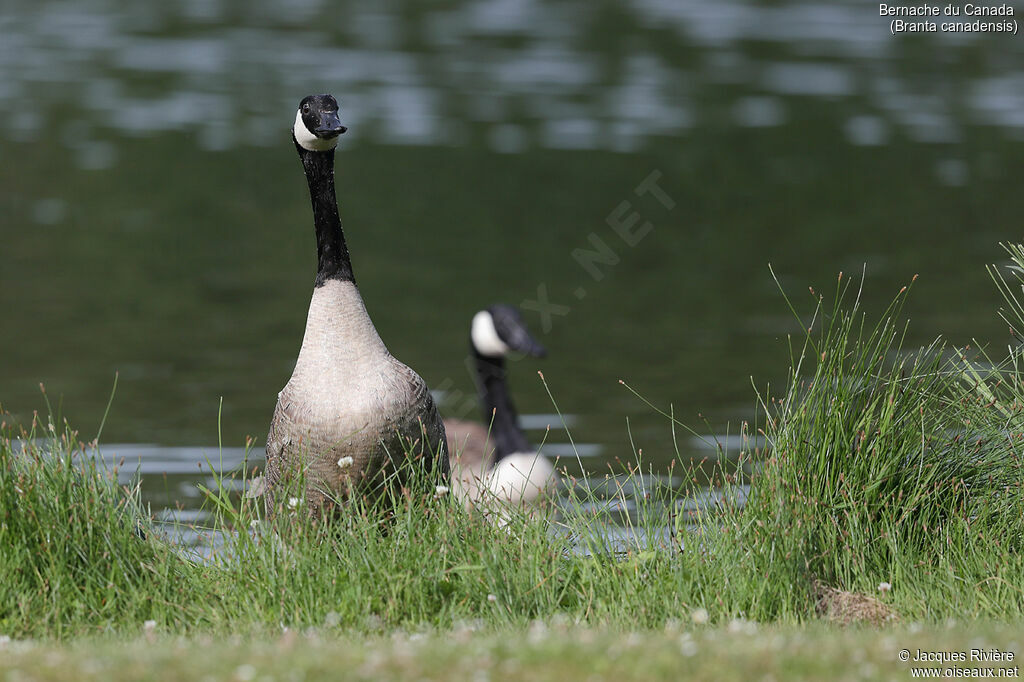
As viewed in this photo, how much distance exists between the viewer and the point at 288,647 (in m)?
5.91

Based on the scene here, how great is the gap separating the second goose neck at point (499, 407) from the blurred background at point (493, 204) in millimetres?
1397

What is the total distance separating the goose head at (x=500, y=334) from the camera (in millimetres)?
13703

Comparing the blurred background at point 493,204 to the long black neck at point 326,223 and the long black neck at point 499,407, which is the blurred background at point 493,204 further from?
the long black neck at point 326,223

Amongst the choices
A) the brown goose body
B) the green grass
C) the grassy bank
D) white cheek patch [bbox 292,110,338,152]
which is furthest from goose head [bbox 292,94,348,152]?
the grassy bank

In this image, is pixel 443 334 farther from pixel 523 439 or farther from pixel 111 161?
pixel 111 161

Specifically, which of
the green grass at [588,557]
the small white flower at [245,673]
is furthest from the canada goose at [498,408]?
the small white flower at [245,673]

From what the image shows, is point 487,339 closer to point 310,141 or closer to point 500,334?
point 500,334

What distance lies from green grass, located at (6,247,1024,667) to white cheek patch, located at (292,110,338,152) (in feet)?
7.90

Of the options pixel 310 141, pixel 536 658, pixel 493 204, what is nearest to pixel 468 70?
pixel 493 204

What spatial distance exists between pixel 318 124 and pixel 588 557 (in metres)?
3.16

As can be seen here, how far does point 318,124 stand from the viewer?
342 inches
